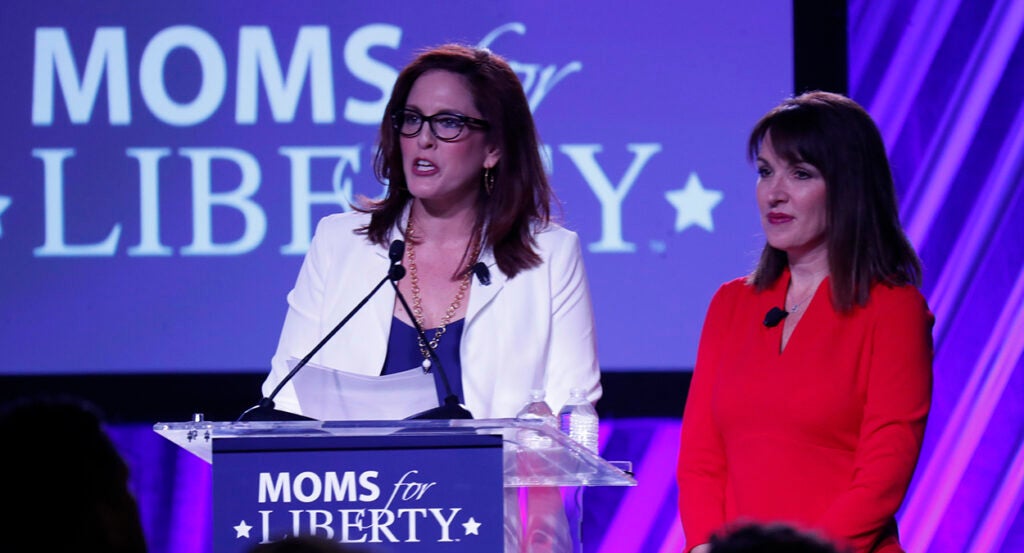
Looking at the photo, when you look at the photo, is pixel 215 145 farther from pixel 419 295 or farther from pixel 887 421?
pixel 887 421

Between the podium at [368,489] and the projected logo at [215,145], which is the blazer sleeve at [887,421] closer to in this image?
the podium at [368,489]

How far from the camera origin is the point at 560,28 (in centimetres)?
458

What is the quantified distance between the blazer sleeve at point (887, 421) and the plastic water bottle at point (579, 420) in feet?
1.52

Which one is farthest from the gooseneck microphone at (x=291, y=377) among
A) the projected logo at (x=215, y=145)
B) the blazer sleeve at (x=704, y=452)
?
the projected logo at (x=215, y=145)

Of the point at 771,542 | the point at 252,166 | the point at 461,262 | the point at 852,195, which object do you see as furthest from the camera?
the point at 252,166

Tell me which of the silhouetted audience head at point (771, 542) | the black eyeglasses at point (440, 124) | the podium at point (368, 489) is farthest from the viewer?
the black eyeglasses at point (440, 124)

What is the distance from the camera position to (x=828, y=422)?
2625 mm

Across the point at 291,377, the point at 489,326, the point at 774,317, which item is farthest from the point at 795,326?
the point at 291,377

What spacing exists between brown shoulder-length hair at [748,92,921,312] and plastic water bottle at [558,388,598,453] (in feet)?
1.74

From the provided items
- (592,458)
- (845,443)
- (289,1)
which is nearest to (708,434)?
(845,443)

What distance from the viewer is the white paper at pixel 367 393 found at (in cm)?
245

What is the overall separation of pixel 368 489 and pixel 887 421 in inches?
41.7

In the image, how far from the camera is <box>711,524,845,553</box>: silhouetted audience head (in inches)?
48.6

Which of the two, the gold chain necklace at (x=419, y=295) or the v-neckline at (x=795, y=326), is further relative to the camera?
the gold chain necklace at (x=419, y=295)
